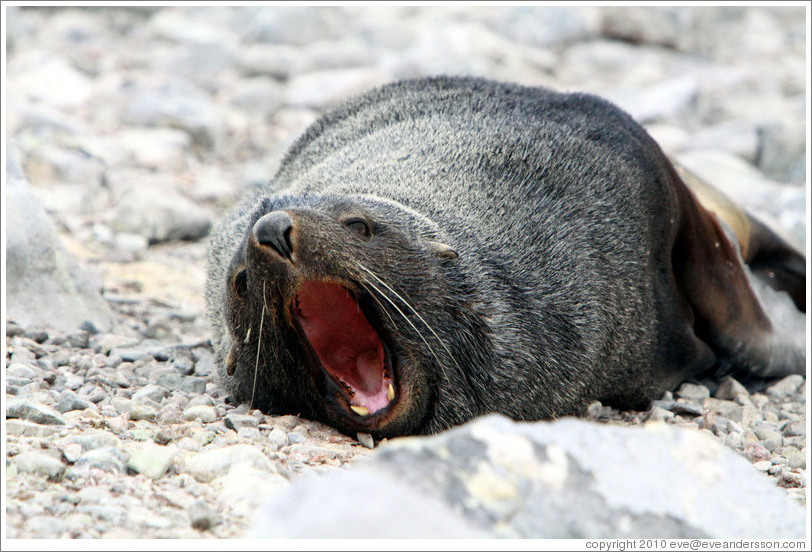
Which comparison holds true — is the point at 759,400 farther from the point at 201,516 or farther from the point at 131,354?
the point at 201,516

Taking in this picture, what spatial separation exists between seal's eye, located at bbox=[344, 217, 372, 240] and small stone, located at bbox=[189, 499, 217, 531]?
144 centimetres

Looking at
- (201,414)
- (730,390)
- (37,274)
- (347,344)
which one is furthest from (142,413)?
(730,390)

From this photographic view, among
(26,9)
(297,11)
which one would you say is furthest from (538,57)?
(26,9)

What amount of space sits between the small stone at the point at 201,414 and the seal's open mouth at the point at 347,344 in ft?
1.88

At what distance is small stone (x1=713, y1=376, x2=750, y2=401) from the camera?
5.47m

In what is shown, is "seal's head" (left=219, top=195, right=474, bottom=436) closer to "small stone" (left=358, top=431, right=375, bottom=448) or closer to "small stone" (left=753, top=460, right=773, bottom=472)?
"small stone" (left=358, top=431, right=375, bottom=448)

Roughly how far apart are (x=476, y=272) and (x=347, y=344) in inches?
25.2

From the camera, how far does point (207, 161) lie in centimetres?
1050

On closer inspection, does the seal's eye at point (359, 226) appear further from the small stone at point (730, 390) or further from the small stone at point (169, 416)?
the small stone at point (730, 390)

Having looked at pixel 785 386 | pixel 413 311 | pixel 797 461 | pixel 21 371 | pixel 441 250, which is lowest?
pixel 785 386

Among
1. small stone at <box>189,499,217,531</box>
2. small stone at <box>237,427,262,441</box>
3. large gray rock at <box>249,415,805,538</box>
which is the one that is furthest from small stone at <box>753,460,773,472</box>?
small stone at <box>189,499,217,531</box>

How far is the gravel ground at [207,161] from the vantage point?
3.22m

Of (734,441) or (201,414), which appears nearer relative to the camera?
(201,414)

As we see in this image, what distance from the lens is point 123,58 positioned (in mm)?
13211
